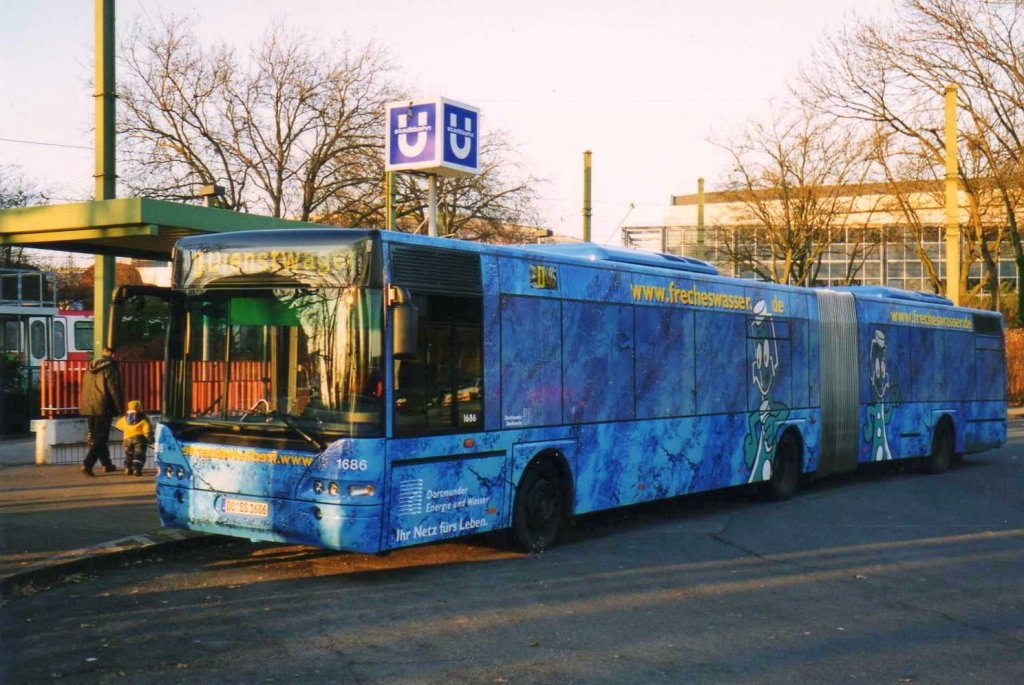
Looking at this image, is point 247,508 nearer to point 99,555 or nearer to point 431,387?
point 99,555

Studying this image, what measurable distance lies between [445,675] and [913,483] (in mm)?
12795

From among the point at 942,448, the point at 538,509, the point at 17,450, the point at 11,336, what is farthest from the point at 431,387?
the point at 11,336

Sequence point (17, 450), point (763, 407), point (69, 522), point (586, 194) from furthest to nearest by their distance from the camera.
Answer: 1. point (586, 194)
2. point (17, 450)
3. point (763, 407)
4. point (69, 522)

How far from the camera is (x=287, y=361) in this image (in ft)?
29.5

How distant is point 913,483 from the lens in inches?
690

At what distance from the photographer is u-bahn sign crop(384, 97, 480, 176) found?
15.3m

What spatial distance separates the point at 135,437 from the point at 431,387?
301 inches

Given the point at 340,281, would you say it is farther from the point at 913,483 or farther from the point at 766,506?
the point at 913,483

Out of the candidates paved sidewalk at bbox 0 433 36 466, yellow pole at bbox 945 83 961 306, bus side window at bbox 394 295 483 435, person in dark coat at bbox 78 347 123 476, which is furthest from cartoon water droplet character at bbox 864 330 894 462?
paved sidewalk at bbox 0 433 36 466

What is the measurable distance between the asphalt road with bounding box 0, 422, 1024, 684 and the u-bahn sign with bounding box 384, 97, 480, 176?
5587mm

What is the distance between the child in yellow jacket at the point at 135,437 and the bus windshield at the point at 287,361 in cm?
621

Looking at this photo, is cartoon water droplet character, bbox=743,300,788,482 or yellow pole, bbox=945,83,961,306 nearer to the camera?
cartoon water droplet character, bbox=743,300,788,482

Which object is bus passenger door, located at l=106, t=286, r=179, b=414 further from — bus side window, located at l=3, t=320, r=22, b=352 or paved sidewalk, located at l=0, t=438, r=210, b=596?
bus side window, located at l=3, t=320, r=22, b=352

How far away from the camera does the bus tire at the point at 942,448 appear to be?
19.1 metres
